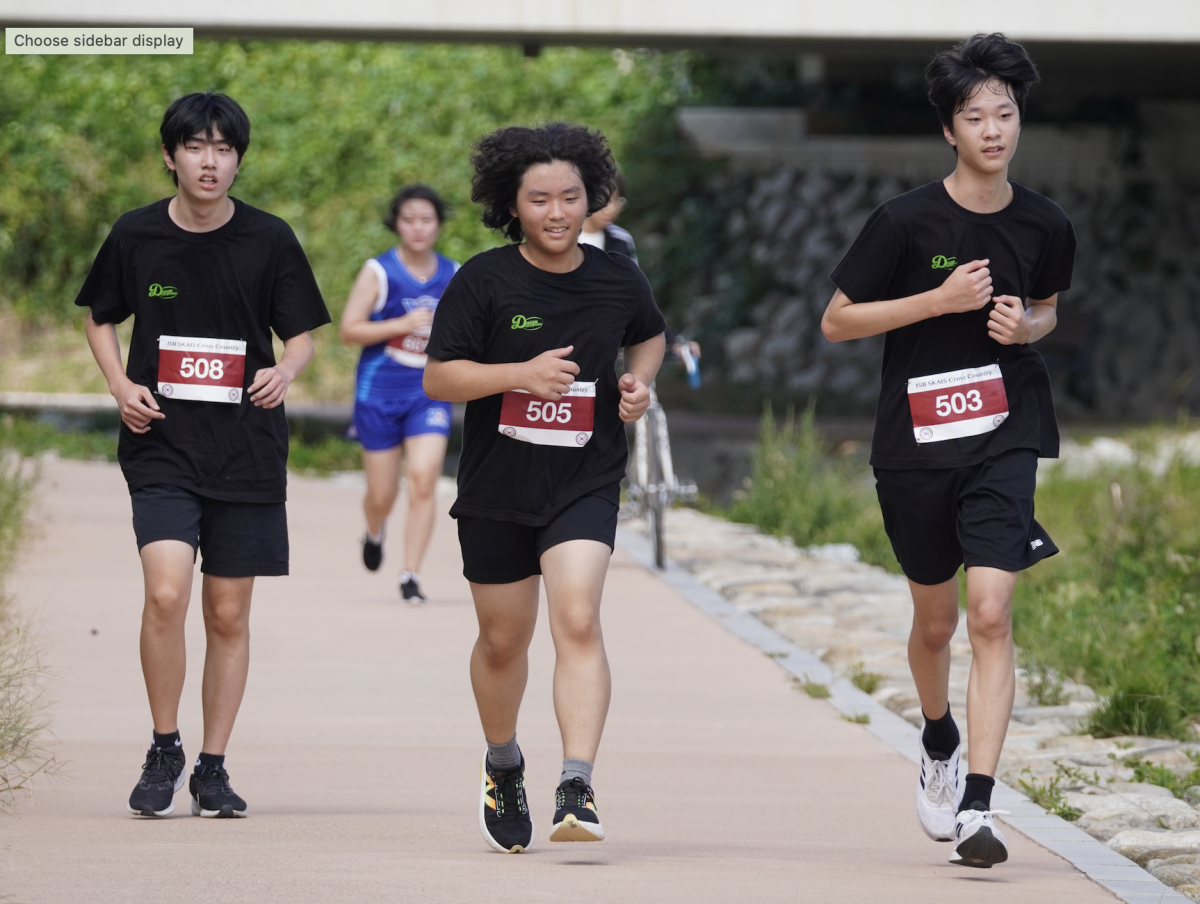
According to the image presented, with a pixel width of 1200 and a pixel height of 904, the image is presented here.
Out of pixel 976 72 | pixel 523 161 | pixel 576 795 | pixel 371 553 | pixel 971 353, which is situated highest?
pixel 976 72

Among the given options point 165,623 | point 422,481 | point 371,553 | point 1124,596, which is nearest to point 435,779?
point 165,623

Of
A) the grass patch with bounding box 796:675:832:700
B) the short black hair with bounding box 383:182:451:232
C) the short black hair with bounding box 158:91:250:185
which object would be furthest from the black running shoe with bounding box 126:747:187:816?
the short black hair with bounding box 383:182:451:232

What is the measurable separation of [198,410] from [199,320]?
245 millimetres

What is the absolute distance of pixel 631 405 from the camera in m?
4.99

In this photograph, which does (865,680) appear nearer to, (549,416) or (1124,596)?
(1124,596)

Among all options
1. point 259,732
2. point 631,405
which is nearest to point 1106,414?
point 259,732

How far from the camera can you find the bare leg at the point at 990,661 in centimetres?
507

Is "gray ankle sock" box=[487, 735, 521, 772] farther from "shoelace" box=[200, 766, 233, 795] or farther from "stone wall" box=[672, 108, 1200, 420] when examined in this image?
"stone wall" box=[672, 108, 1200, 420]

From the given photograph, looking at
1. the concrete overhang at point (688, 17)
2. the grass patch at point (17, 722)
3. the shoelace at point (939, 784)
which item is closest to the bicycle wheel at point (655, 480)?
the grass patch at point (17, 722)

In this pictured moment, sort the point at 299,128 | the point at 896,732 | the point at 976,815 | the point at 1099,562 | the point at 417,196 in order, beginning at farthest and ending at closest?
the point at 299,128 < the point at 1099,562 < the point at 417,196 < the point at 896,732 < the point at 976,815

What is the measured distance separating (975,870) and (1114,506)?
721cm

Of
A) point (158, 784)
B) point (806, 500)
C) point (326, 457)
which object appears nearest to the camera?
Answer: point (158, 784)

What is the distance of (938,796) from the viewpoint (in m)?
5.42

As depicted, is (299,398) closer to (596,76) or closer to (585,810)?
(596,76)
